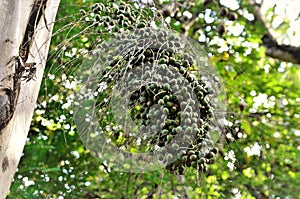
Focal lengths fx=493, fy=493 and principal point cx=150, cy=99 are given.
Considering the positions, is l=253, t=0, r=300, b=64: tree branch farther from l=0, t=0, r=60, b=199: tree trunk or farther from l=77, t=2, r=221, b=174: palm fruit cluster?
l=0, t=0, r=60, b=199: tree trunk

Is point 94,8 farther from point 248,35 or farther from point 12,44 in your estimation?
point 248,35

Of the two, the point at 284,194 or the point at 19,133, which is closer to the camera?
the point at 19,133

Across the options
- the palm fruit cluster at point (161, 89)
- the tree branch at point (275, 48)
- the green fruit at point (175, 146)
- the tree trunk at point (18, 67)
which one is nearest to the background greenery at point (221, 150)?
the tree branch at point (275, 48)

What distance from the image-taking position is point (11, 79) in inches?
53.9

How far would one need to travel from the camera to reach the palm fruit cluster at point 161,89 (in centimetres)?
145

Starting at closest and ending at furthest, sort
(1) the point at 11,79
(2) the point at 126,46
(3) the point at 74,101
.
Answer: (1) the point at 11,79 < (2) the point at 126,46 < (3) the point at 74,101

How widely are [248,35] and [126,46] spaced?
3.05 metres

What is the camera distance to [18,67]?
140cm

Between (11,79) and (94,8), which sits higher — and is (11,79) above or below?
below

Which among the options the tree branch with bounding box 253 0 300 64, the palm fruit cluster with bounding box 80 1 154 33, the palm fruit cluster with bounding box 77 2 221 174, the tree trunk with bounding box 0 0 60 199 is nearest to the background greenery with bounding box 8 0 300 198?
the tree branch with bounding box 253 0 300 64

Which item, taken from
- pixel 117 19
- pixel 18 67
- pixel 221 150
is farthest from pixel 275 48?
pixel 18 67

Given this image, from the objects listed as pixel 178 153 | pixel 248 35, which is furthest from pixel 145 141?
pixel 248 35

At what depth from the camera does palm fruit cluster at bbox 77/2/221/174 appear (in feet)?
4.76

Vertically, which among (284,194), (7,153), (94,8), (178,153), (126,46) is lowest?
(284,194)
